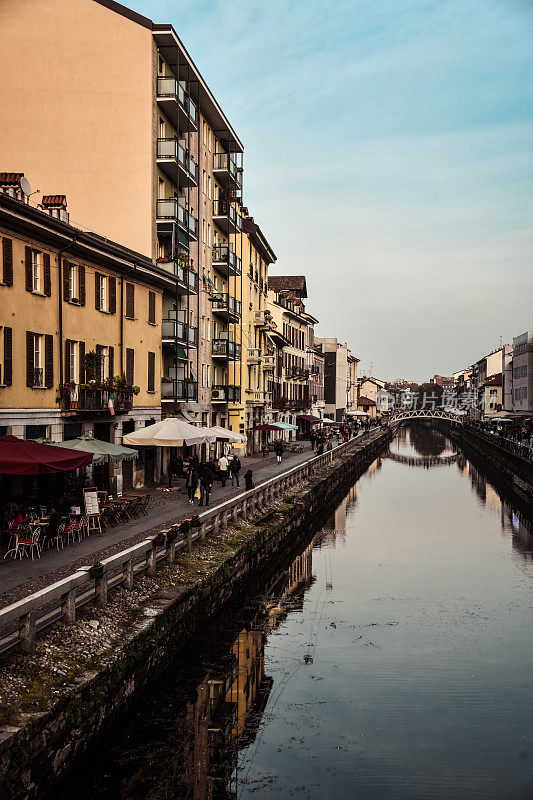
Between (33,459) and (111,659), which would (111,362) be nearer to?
(33,459)

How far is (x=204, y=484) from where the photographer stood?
89.5 feet

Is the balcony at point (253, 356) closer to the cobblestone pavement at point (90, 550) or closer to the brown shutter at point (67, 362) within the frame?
the cobblestone pavement at point (90, 550)

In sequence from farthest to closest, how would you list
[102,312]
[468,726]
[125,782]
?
[102,312] → [468,726] → [125,782]

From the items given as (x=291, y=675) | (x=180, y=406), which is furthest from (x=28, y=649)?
(x=180, y=406)

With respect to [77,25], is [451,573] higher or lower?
lower

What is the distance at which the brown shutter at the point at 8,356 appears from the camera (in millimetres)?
22594

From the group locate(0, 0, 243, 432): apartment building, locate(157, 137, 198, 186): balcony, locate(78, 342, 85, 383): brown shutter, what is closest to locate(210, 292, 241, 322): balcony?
locate(0, 0, 243, 432): apartment building

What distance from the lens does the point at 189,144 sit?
42.0 m

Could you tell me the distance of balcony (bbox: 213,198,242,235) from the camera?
1901 inches

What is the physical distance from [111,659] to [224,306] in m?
37.7

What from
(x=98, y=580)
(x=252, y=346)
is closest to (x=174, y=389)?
(x=252, y=346)

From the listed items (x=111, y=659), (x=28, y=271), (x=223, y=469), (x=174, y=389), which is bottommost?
(x=111, y=659)

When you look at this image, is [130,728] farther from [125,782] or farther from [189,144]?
[189,144]

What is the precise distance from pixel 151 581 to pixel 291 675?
3.62 metres
